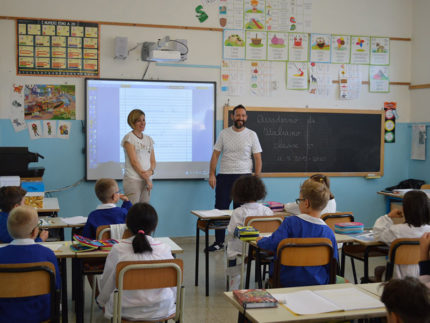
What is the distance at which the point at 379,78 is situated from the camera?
726 cm

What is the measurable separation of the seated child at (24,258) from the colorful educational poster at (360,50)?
5486mm

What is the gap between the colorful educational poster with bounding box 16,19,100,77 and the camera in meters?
5.92

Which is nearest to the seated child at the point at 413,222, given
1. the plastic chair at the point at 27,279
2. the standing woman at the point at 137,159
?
the plastic chair at the point at 27,279

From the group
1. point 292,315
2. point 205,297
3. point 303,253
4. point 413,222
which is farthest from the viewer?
point 205,297

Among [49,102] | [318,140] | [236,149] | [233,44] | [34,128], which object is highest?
[233,44]

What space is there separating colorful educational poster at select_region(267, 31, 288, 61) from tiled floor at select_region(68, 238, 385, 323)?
8.65 feet

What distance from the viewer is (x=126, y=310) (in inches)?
106

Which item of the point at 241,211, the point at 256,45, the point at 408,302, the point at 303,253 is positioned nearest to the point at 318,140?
the point at 256,45

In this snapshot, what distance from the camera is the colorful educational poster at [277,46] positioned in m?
6.77

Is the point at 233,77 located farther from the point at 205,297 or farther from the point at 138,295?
the point at 138,295

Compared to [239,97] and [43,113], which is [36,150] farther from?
[239,97]

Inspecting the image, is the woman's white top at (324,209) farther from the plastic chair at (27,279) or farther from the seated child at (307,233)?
the plastic chair at (27,279)

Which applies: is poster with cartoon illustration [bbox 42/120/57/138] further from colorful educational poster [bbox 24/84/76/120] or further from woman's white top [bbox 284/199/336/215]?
woman's white top [bbox 284/199/336/215]

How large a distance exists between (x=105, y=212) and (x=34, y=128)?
107 inches
